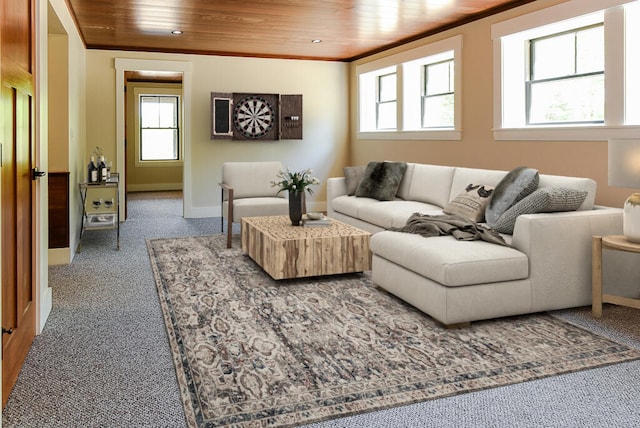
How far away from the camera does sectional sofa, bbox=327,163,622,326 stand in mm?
3100

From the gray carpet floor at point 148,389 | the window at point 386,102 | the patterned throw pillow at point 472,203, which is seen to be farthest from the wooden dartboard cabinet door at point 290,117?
the gray carpet floor at point 148,389

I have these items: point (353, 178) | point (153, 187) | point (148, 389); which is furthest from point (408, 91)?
point (153, 187)

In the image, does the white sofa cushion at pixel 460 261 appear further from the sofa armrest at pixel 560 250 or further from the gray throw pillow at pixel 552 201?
the gray throw pillow at pixel 552 201

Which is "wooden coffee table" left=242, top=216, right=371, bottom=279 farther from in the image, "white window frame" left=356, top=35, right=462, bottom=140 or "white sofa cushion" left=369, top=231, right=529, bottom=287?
"white window frame" left=356, top=35, right=462, bottom=140

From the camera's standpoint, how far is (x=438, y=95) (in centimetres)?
658

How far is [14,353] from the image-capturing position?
2449 millimetres

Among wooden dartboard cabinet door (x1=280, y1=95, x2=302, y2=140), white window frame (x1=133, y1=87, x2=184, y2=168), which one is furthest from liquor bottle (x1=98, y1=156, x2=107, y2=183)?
white window frame (x1=133, y1=87, x2=184, y2=168)

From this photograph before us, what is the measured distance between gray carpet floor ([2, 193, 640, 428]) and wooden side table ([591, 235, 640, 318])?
0.33 feet

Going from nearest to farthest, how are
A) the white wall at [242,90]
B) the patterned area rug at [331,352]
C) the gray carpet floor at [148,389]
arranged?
the gray carpet floor at [148,389], the patterned area rug at [331,352], the white wall at [242,90]

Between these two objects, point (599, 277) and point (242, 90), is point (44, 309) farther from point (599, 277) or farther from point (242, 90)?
point (242, 90)

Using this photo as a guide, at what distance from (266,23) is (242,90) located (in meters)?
2.13

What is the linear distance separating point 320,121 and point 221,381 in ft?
21.5

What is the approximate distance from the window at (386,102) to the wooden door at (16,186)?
5483mm

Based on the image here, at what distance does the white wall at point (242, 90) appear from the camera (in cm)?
745
